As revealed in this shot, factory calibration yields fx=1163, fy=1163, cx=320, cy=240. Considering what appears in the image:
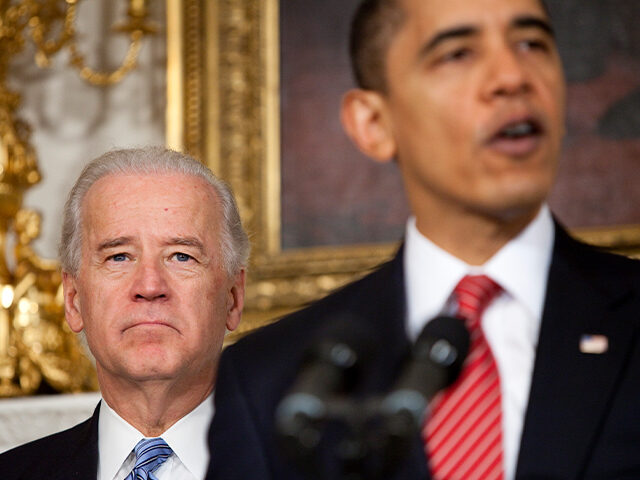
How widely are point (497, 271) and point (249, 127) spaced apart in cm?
213

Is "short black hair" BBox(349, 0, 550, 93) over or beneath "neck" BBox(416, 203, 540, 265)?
over

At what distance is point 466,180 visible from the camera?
3.44 ft

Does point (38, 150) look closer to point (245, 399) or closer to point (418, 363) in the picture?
point (245, 399)

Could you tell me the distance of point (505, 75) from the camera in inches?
40.9

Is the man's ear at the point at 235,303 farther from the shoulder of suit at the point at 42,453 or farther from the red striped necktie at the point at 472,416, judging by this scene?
the red striped necktie at the point at 472,416

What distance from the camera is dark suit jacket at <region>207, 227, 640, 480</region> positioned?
102 centimetres

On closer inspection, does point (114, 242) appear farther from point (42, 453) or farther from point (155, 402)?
point (42, 453)

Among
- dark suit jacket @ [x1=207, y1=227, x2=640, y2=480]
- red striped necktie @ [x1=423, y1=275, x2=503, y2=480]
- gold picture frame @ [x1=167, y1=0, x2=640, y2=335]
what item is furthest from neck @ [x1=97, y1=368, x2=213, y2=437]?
gold picture frame @ [x1=167, y1=0, x2=640, y2=335]

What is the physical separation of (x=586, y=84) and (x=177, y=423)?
1.56 metres

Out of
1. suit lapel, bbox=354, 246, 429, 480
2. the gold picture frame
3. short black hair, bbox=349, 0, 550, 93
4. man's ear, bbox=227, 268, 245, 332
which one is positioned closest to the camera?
suit lapel, bbox=354, 246, 429, 480

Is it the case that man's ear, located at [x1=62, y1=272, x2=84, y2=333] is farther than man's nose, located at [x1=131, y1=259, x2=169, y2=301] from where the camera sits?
Yes

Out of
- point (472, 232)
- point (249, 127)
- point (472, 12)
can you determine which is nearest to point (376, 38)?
point (472, 12)

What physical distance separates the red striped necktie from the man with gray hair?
1.99 feet

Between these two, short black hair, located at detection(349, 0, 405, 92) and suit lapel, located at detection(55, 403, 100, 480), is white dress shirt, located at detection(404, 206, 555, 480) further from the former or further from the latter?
suit lapel, located at detection(55, 403, 100, 480)
